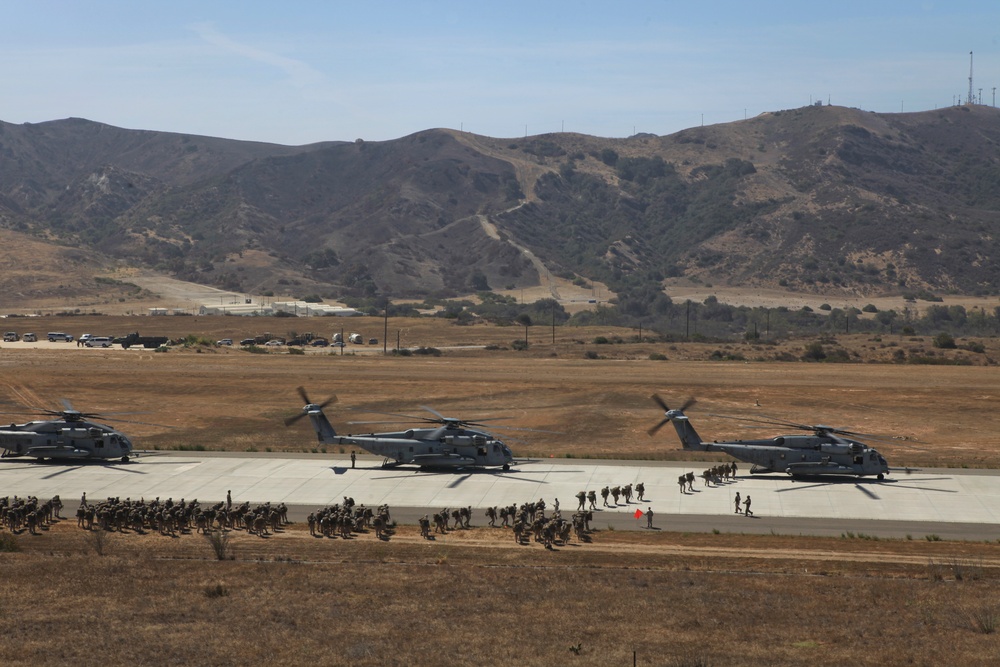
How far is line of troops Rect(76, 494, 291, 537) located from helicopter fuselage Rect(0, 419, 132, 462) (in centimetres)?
1114

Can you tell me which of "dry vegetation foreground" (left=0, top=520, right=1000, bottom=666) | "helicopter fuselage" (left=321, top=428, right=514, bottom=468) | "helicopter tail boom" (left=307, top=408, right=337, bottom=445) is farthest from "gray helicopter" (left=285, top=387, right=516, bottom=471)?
"dry vegetation foreground" (left=0, top=520, right=1000, bottom=666)

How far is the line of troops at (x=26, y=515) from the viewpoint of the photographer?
1433 inches

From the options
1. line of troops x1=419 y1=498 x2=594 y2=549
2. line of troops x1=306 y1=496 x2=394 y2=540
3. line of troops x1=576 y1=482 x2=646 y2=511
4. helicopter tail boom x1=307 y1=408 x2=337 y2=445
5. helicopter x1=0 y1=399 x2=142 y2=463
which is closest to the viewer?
line of troops x1=419 y1=498 x2=594 y2=549

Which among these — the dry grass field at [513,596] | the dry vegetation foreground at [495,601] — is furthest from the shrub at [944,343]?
the dry vegetation foreground at [495,601]

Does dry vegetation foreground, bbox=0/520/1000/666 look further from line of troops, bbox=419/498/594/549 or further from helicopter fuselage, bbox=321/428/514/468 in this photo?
helicopter fuselage, bbox=321/428/514/468

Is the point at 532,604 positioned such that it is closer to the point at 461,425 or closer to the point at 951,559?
the point at 951,559

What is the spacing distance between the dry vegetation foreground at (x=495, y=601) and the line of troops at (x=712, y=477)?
7414mm

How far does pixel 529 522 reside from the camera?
38.7 metres

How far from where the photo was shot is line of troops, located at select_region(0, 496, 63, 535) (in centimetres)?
3641

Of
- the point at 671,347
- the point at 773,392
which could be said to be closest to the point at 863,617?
the point at 773,392

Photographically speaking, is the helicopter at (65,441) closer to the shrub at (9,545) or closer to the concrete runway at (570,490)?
the concrete runway at (570,490)

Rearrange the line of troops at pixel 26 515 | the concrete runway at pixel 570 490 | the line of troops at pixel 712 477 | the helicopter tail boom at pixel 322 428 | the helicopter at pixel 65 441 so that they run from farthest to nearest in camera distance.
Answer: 1. the helicopter tail boom at pixel 322 428
2. the helicopter at pixel 65 441
3. the line of troops at pixel 712 477
4. the concrete runway at pixel 570 490
5. the line of troops at pixel 26 515

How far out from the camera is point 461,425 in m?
48.2

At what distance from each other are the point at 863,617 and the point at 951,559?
806 centimetres
